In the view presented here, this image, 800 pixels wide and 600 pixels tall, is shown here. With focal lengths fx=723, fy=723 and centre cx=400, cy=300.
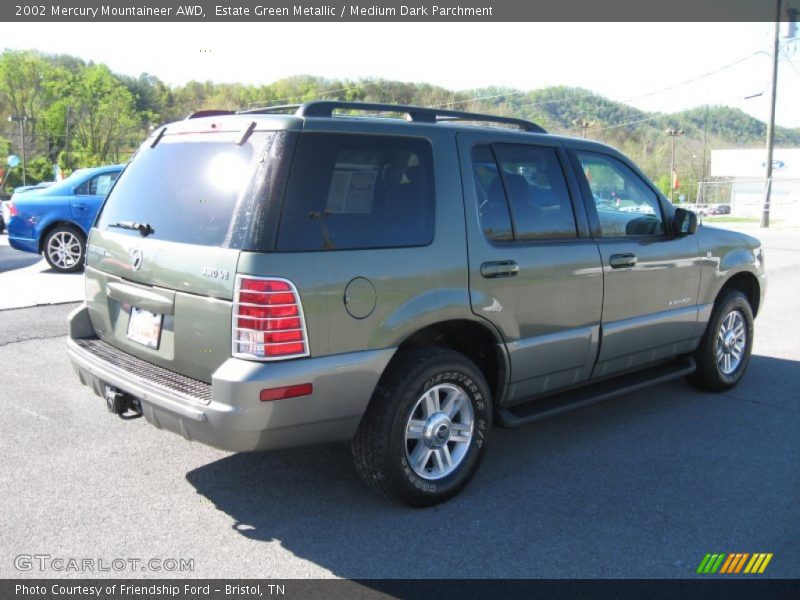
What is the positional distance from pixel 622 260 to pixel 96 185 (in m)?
9.93

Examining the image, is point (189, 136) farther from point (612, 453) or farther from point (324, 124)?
point (612, 453)

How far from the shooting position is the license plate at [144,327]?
360 centimetres

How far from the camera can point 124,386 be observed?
3.58m

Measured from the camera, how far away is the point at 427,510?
3721 mm

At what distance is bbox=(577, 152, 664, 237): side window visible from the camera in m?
4.76

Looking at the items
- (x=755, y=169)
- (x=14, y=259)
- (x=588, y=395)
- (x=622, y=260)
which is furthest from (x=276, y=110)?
(x=755, y=169)

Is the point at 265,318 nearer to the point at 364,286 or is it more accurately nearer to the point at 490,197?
the point at 364,286

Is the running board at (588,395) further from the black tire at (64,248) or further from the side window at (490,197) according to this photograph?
the black tire at (64,248)

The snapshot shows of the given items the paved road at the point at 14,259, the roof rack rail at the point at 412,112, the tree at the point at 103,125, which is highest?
the tree at the point at 103,125

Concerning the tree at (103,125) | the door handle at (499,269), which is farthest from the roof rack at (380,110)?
the tree at (103,125)

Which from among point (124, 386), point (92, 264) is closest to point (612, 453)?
point (124, 386)

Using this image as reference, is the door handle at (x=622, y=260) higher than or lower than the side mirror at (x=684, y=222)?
lower

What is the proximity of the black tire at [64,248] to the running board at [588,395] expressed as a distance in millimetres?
9478

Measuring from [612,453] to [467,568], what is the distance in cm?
171
